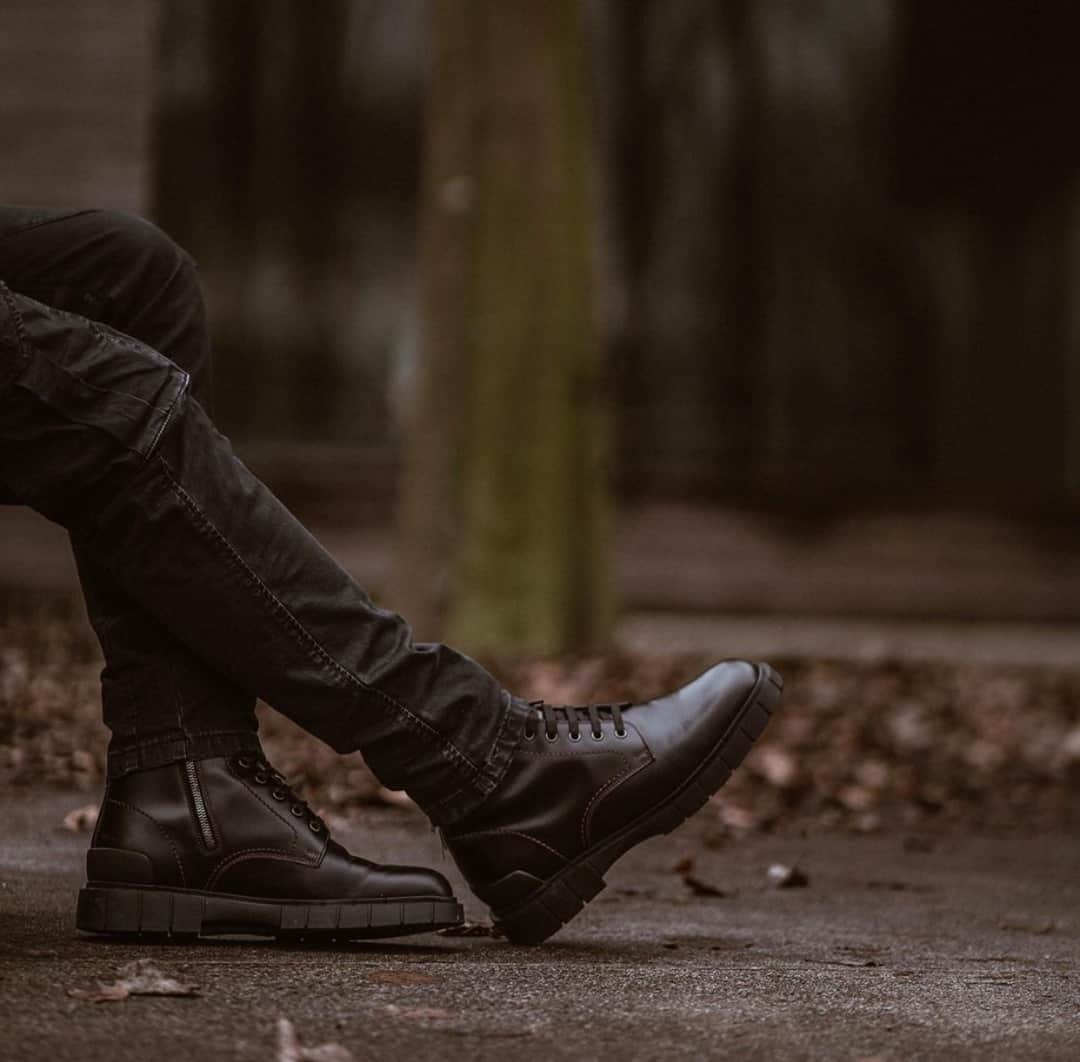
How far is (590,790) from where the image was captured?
2713mm

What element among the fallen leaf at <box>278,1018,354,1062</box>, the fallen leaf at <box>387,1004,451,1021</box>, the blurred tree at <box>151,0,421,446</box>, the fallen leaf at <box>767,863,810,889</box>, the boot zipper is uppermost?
the blurred tree at <box>151,0,421,446</box>

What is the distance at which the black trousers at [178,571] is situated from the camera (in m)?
2.43

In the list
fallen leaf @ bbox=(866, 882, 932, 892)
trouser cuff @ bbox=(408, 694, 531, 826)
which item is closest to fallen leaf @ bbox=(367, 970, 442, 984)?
trouser cuff @ bbox=(408, 694, 531, 826)

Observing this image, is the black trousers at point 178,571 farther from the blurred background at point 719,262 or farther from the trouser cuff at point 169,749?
the blurred background at point 719,262

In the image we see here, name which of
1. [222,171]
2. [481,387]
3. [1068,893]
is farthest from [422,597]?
[222,171]

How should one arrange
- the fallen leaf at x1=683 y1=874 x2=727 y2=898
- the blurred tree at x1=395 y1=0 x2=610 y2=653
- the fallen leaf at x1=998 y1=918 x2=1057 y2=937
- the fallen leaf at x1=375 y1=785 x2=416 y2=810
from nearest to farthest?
the fallen leaf at x1=998 y1=918 x2=1057 y2=937 → the fallen leaf at x1=683 y1=874 x2=727 y2=898 → the fallen leaf at x1=375 y1=785 x2=416 y2=810 → the blurred tree at x1=395 y1=0 x2=610 y2=653

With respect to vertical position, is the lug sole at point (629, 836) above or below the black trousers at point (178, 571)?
below

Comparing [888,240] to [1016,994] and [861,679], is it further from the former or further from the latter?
[1016,994]

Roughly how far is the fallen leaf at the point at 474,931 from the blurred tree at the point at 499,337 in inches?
199

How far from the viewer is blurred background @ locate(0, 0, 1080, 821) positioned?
39.7 feet

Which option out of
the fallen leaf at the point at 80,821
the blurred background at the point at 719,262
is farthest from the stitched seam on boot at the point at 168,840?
the blurred background at the point at 719,262

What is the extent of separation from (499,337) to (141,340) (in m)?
5.51

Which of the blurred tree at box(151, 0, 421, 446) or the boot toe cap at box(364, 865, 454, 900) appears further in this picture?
the blurred tree at box(151, 0, 421, 446)

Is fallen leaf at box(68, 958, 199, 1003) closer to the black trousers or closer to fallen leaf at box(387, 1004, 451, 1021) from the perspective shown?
fallen leaf at box(387, 1004, 451, 1021)
